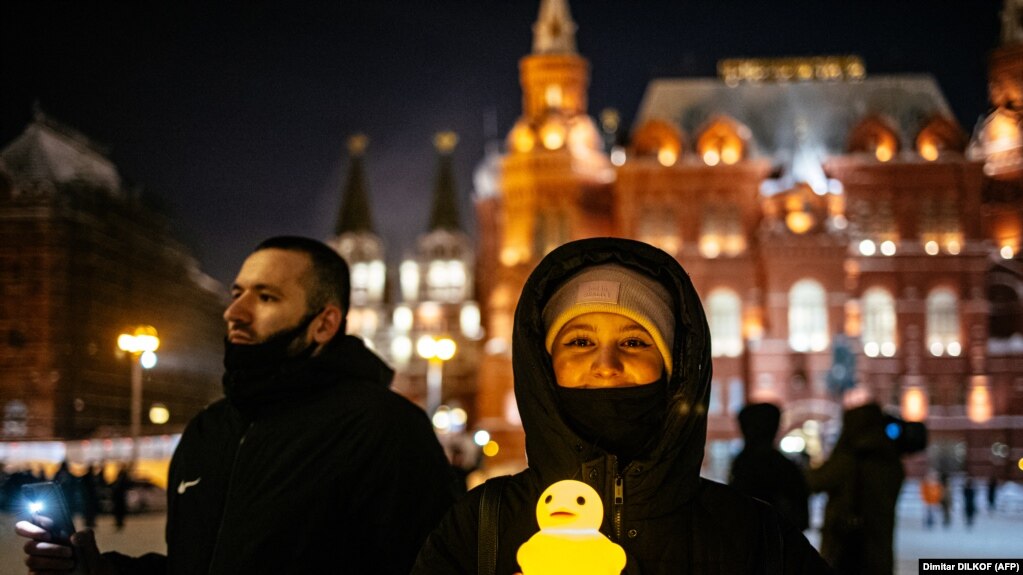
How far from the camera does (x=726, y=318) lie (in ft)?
151

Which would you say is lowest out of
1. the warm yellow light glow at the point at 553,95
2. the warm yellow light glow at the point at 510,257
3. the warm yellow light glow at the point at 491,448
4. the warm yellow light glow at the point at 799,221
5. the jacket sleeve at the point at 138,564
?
the warm yellow light glow at the point at 491,448

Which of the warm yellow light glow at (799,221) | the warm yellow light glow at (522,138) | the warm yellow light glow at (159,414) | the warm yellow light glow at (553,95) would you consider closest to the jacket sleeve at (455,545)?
the warm yellow light glow at (159,414)

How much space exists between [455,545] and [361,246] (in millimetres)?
69962

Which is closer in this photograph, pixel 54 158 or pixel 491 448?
pixel 54 158

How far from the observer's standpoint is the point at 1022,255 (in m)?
47.3

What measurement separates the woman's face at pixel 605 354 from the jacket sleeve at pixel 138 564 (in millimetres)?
1915

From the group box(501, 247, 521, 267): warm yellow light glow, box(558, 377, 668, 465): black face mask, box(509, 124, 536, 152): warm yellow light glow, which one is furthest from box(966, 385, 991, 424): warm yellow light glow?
box(558, 377, 668, 465): black face mask

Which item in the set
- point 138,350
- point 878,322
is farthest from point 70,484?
point 878,322

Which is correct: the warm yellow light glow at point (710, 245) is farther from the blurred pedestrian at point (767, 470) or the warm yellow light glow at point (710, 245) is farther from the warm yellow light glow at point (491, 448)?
the blurred pedestrian at point (767, 470)

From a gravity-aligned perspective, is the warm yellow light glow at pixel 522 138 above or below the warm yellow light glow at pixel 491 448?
above

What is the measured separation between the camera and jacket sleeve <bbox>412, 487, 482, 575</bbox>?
268 cm

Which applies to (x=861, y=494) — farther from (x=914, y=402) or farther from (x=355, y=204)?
(x=355, y=204)

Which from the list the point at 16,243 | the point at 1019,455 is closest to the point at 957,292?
the point at 1019,455

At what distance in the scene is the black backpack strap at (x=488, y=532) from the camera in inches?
103
